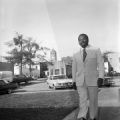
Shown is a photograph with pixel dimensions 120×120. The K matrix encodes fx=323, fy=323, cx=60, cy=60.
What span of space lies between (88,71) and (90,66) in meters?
0.09

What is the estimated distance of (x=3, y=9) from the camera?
6352 millimetres

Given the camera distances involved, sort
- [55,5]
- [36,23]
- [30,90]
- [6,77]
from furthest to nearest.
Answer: [6,77], [30,90], [36,23], [55,5]

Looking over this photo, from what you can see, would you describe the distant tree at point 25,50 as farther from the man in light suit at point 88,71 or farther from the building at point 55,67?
the man in light suit at point 88,71

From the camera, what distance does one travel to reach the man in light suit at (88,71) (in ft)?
16.5

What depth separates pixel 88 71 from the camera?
5.04 m

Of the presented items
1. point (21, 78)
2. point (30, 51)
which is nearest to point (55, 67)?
point (30, 51)

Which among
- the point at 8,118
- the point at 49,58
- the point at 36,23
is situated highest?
the point at 36,23

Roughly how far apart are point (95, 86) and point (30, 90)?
11.8 metres

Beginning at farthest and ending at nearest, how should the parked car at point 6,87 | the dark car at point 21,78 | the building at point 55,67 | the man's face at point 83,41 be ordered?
the parked car at point 6,87 < the dark car at point 21,78 < the building at point 55,67 < the man's face at point 83,41

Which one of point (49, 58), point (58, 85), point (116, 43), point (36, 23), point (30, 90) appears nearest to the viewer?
point (116, 43)

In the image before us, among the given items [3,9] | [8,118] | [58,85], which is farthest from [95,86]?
[58,85]

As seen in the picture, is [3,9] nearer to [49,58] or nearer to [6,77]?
[49,58]

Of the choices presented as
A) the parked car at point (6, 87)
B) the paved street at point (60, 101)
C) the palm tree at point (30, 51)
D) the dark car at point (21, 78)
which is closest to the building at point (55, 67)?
Result: the paved street at point (60, 101)

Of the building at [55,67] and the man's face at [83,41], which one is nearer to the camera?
the man's face at [83,41]
